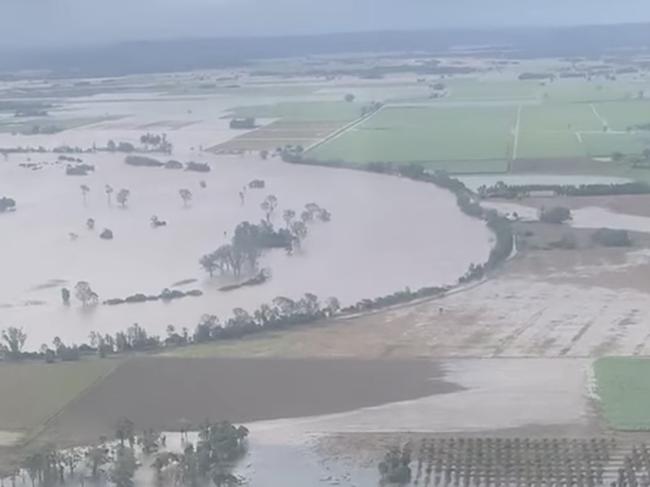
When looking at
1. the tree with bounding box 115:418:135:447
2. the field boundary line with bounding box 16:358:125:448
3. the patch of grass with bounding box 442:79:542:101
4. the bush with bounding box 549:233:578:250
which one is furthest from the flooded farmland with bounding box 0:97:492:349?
the patch of grass with bounding box 442:79:542:101

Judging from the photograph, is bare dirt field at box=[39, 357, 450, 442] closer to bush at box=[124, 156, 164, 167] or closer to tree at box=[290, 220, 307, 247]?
tree at box=[290, 220, 307, 247]

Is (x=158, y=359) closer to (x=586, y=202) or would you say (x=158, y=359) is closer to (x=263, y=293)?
(x=263, y=293)

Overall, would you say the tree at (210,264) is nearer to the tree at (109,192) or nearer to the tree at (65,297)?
the tree at (65,297)

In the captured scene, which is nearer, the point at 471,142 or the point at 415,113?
the point at 471,142

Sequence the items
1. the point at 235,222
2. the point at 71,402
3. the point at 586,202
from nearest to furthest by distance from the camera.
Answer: the point at 71,402, the point at 235,222, the point at 586,202

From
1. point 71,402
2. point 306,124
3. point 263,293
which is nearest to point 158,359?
point 71,402

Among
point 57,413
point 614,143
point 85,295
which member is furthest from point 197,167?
point 57,413

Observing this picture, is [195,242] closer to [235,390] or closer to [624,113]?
[235,390]

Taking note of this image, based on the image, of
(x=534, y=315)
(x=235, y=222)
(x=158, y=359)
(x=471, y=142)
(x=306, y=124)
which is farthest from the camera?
(x=306, y=124)
